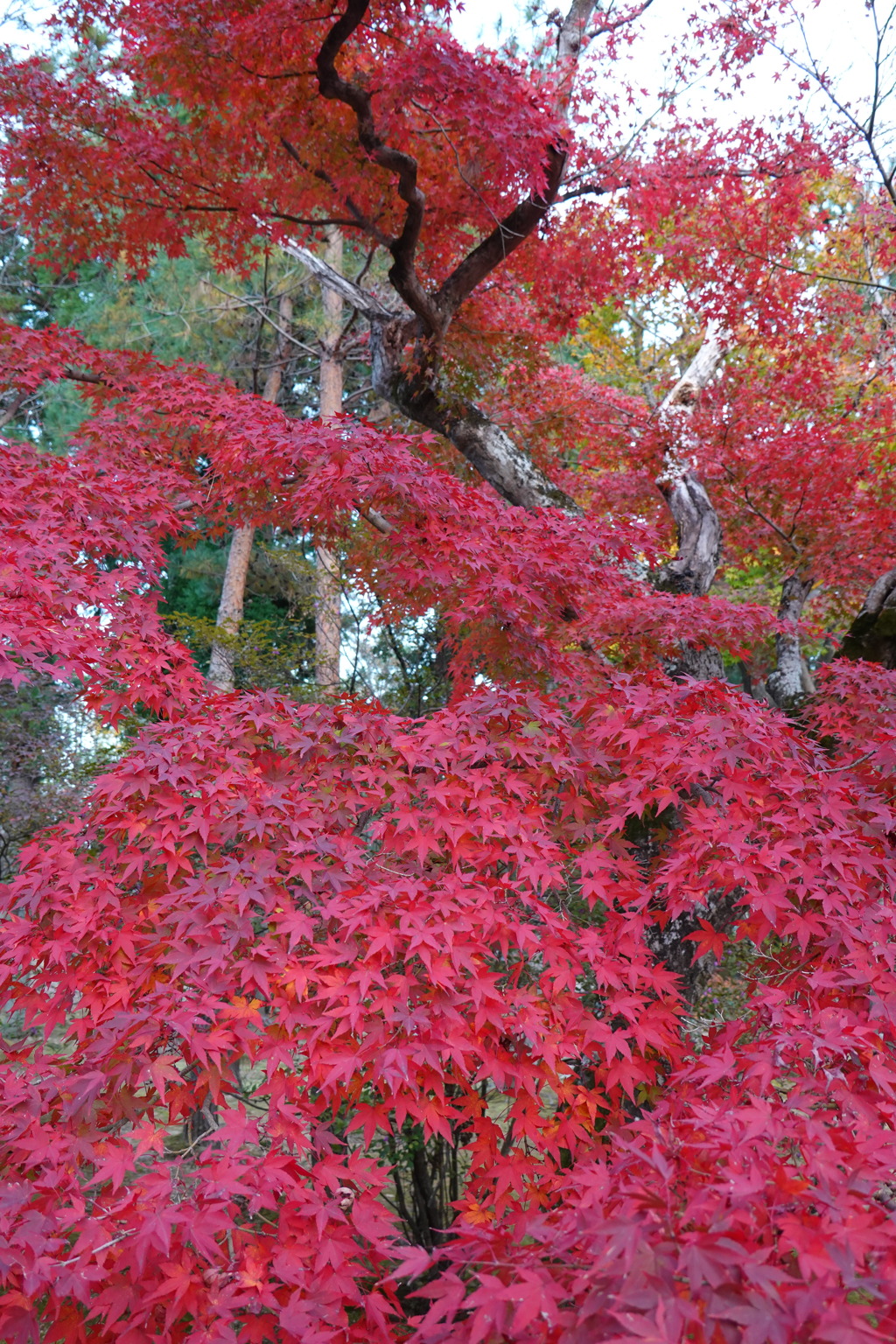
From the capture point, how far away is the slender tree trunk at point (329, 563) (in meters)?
7.48

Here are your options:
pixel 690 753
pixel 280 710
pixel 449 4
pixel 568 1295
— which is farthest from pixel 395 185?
pixel 568 1295

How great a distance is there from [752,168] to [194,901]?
23.4 feet

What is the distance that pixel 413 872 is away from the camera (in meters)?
2.39

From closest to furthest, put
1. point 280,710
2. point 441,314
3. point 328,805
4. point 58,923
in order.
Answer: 1. point 58,923
2. point 328,805
3. point 280,710
4. point 441,314

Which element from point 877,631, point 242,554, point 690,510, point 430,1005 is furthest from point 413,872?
point 242,554

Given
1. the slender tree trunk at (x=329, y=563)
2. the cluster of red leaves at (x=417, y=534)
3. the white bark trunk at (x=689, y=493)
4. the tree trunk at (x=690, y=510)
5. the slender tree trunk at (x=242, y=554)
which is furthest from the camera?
the slender tree trunk at (x=242, y=554)

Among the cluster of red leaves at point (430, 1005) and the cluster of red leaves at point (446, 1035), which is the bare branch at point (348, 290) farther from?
the cluster of red leaves at point (446, 1035)

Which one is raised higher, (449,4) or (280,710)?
(449,4)

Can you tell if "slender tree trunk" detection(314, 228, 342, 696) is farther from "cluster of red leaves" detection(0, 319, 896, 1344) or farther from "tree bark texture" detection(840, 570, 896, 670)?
"tree bark texture" detection(840, 570, 896, 670)

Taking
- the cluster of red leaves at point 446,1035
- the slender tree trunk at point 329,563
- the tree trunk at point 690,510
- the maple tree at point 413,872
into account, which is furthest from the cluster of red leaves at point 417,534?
the slender tree trunk at point 329,563

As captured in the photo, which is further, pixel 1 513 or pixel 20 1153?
pixel 1 513

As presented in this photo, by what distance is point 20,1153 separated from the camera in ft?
6.24

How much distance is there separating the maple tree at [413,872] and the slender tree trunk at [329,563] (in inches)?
56.3

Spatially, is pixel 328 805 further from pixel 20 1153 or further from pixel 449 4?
pixel 449 4
